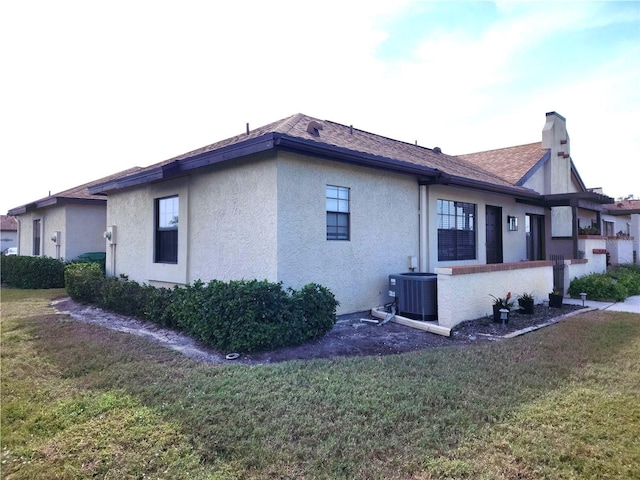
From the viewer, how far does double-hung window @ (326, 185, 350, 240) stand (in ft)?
26.9

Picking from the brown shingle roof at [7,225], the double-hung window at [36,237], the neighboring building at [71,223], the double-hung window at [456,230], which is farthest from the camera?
the brown shingle roof at [7,225]

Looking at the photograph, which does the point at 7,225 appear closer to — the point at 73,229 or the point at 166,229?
the point at 73,229

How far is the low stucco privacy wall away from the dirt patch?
0.27m

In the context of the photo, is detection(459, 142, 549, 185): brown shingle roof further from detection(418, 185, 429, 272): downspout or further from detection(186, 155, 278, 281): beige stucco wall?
detection(186, 155, 278, 281): beige stucco wall

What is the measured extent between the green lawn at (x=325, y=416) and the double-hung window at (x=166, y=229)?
15.2 feet

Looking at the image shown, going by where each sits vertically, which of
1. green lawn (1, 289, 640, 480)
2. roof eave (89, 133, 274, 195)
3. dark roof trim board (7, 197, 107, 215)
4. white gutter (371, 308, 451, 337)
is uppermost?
dark roof trim board (7, 197, 107, 215)

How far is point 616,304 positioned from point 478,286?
17.5 feet

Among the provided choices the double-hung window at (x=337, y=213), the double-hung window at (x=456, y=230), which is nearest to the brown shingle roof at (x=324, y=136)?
the double-hung window at (x=337, y=213)

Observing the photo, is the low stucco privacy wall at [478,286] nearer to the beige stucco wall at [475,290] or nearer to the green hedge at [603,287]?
the beige stucco wall at [475,290]

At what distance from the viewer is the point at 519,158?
1683cm

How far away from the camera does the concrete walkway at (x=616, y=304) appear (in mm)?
9820

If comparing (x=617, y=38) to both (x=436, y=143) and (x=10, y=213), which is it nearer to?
(x=436, y=143)

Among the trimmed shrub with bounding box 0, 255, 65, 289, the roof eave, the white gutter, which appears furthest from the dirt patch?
the trimmed shrub with bounding box 0, 255, 65, 289

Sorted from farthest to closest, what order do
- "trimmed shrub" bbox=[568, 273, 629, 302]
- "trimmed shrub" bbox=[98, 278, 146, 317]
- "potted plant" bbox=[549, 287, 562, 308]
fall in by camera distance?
"trimmed shrub" bbox=[568, 273, 629, 302]
"potted plant" bbox=[549, 287, 562, 308]
"trimmed shrub" bbox=[98, 278, 146, 317]
